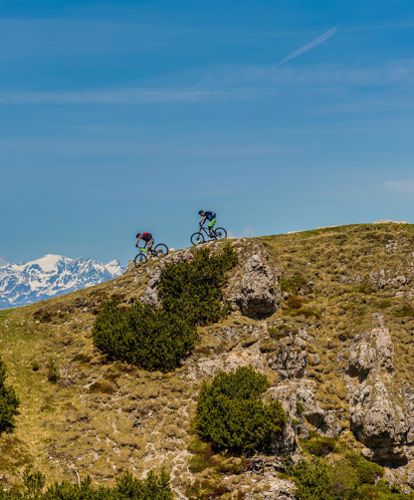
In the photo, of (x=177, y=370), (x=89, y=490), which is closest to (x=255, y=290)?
(x=177, y=370)

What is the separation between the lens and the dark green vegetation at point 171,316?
5456cm

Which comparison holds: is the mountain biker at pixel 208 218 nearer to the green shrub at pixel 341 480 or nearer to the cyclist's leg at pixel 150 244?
the cyclist's leg at pixel 150 244

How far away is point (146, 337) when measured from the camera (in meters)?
55.5

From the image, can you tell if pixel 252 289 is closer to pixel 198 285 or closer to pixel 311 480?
pixel 198 285

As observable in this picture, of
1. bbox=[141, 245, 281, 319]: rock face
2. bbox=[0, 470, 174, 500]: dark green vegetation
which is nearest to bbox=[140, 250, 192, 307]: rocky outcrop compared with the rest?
bbox=[141, 245, 281, 319]: rock face

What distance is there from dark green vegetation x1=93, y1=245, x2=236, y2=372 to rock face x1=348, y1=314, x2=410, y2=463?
15539 millimetres

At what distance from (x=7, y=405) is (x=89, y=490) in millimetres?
13154

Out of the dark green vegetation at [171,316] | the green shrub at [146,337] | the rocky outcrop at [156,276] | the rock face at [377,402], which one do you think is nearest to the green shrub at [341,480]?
the rock face at [377,402]

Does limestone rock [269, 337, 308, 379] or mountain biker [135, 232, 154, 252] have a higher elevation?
mountain biker [135, 232, 154, 252]

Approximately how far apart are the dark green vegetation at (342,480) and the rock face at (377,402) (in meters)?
2.23

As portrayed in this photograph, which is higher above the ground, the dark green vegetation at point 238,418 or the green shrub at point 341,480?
the dark green vegetation at point 238,418

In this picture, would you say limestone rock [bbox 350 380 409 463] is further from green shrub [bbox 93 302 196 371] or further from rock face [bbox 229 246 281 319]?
green shrub [bbox 93 302 196 371]

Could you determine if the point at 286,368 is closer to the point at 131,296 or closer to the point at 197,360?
the point at 197,360

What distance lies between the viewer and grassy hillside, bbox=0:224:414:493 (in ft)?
145
